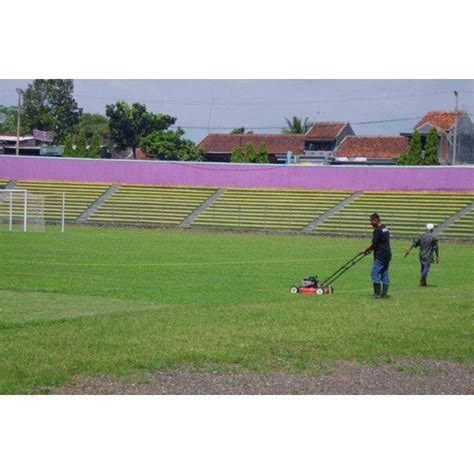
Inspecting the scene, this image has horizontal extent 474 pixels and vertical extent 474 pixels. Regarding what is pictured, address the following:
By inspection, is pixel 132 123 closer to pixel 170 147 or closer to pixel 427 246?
pixel 170 147

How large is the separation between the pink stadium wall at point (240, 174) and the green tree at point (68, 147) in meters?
1.11

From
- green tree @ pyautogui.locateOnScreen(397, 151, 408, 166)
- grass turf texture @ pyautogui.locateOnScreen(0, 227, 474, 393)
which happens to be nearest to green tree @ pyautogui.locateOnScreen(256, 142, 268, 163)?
green tree @ pyautogui.locateOnScreen(397, 151, 408, 166)

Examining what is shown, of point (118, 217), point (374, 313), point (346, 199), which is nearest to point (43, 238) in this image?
point (118, 217)

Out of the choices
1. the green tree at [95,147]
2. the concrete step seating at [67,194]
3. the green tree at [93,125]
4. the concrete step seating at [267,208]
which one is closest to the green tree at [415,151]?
the concrete step seating at [267,208]

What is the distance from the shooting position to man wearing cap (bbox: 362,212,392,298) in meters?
21.0

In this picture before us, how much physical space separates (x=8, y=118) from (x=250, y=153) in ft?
61.1

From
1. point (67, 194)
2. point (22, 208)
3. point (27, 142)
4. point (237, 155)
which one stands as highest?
point (27, 142)

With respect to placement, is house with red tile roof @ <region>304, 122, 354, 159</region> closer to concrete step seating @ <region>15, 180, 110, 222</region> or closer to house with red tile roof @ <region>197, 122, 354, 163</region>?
house with red tile roof @ <region>197, 122, 354, 163</region>

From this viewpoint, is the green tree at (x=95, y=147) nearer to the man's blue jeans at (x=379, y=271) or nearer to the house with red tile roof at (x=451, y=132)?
the house with red tile roof at (x=451, y=132)

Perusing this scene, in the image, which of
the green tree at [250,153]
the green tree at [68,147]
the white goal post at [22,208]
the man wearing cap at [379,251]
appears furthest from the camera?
the green tree at [250,153]

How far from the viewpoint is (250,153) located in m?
56.8

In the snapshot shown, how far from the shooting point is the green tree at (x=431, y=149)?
51506 mm

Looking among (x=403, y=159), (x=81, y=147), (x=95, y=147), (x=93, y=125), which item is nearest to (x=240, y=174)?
(x=95, y=147)

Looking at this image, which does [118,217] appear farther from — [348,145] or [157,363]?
[157,363]
